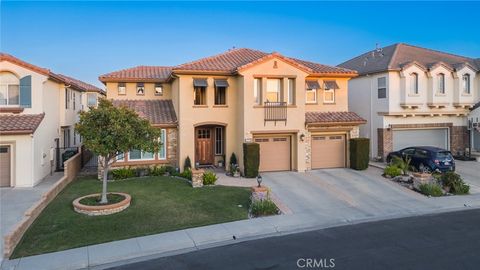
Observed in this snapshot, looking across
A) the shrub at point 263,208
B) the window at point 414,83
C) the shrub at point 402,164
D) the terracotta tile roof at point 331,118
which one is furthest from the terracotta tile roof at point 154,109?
the window at point 414,83

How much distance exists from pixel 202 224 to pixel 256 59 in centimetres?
1116

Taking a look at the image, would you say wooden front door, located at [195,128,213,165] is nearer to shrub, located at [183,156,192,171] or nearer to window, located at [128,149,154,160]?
shrub, located at [183,156,192,171]

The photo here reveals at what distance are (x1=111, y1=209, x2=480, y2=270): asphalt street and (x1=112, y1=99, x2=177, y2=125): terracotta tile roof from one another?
11748 millimetres

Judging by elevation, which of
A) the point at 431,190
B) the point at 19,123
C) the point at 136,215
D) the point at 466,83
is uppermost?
the point at 466,83

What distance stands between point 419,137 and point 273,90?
12.1m

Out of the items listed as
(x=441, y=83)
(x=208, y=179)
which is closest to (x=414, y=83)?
(x=441, y=83)

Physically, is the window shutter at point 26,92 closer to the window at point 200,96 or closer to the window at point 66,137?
the window at point 66,137

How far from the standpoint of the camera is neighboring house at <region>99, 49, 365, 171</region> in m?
19.6

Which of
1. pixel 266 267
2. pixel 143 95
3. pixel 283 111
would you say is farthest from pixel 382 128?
pixel 266 267

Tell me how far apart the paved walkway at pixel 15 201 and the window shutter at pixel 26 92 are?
160 inches

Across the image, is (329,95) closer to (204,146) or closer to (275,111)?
(275,111)

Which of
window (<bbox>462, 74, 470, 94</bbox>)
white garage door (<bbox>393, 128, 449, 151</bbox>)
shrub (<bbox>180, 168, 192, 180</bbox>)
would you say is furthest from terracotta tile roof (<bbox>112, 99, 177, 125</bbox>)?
window (<bbox>462, 74, 470, 94</bbox>)

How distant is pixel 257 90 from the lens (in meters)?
19.9

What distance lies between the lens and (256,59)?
65.7ft
